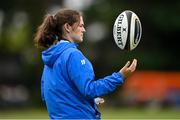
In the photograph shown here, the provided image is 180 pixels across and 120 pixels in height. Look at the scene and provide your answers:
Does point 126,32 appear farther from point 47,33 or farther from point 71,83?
point 71,83

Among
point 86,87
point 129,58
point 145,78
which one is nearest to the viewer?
point 86,87

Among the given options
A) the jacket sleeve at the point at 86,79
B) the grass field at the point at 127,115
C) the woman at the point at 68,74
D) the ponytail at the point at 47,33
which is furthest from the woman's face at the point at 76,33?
the grass field at the point at 127,115

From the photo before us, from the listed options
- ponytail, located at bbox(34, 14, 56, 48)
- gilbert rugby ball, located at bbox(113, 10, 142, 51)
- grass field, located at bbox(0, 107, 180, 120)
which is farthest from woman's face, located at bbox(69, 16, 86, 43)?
grass field, located at bbox(0, 107, 180, 120)

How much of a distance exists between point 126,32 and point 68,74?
3.67 ft

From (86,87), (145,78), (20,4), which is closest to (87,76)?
(86,87)

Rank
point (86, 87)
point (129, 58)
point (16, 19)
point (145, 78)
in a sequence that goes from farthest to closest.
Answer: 1. point (16, 19)
2. point (129, 58)
3. point (145, 78)
4. point (86, 87)

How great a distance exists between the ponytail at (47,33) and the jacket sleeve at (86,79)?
38cm

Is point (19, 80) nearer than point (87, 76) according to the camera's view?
No

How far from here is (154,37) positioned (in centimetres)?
3650

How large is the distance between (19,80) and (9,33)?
272 centimetres

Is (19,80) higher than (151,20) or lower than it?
lower

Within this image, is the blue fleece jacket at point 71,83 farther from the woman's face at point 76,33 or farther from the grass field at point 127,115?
the grass field at point 127,115

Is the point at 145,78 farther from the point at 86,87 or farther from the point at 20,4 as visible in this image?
the point at 86,87

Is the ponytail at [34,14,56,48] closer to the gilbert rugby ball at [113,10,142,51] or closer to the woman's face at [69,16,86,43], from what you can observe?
the woman's face at [69,16,86,43]
